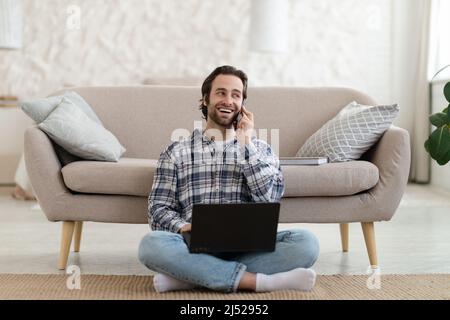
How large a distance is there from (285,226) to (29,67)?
3.16 m

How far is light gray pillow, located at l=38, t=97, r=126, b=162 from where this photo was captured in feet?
9.59

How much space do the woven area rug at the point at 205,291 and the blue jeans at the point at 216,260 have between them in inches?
2.5

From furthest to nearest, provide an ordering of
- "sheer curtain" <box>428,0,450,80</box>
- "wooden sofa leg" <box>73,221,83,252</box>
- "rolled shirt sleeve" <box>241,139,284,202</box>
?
"sheer curtain" <box>428,0,450,80</box> → "wooden sofa leg" <box>73,221,83,252</box> → "rolled shirt sleeve" <box>241,139,284,202</box>

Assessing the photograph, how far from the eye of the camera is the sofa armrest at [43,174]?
9.32 ft

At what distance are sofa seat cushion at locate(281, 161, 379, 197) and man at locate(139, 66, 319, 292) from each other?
0.27 meters

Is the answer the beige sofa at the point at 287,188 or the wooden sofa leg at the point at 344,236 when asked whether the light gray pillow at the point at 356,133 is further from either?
the wooden sofa leg at the point at 344,236

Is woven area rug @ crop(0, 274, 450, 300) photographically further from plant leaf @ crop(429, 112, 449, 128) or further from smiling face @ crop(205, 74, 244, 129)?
plant leaf @ crop(429, 112, 449, 128)

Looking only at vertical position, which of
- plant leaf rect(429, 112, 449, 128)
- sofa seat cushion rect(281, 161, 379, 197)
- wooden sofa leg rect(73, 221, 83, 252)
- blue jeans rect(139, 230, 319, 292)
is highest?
plant leaf rect(429, 112, 449, 128)

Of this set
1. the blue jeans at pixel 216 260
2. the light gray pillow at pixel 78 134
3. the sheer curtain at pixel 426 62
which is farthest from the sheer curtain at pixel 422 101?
the blue jeans at pixel 216 260

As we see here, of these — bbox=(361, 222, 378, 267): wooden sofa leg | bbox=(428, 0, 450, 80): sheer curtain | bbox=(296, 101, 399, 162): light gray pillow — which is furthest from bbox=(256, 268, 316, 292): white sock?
bbox=(428, 0, 450, 80): sheer curtain

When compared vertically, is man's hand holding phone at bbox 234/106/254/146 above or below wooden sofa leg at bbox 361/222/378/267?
above

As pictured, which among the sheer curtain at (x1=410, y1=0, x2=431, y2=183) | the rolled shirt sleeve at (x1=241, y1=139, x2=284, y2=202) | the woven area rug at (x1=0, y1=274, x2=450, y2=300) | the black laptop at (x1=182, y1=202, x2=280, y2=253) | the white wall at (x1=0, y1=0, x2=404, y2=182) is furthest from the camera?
the white wall at (x1=0, y1=0, x2=404, y2=182)

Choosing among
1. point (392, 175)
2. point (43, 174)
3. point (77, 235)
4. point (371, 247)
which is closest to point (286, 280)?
point (371, 247)
